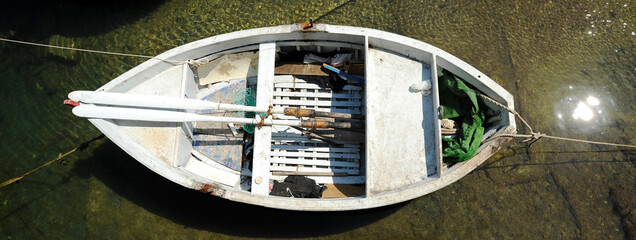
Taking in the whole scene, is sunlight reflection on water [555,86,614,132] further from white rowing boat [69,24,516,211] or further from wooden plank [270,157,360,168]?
wooden plank [270,157,360,168]

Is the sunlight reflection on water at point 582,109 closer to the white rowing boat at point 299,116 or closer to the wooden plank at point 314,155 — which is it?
the white rowing boat at point 299,116

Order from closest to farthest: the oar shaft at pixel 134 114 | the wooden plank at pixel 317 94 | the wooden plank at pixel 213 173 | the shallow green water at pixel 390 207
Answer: the oar shaft at pixel 134 114 < the wooden plank at pixel 213 173 < the wooden plank at pixel 317 94 < the shallow green water at pixel 390 207

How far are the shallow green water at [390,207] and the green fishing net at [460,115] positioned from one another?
Result: 1.44 meters

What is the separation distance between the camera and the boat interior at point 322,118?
4.70 meters

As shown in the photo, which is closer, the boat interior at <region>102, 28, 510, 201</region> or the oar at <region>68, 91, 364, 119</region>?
the oar at <region>68, 91, 364, 119</region>

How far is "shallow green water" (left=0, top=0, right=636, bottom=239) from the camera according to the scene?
5902 mm

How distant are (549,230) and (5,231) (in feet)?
28.1

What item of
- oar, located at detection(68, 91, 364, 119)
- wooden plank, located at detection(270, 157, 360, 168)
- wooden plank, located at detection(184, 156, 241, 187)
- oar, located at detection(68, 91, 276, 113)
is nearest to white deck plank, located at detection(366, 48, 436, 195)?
wooden plank, located at detection(270, 157, 360, 168)

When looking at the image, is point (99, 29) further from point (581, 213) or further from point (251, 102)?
point (581, 213)

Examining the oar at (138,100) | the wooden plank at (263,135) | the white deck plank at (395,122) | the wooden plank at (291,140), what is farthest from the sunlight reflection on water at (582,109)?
the oar at (138,100)

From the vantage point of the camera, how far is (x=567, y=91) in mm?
6383

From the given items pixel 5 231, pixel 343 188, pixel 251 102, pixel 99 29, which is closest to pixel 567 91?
pixel 343 188

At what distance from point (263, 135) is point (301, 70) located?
1228 millimetres

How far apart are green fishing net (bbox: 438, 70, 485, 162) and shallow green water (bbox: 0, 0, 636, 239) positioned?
1443 millimetres
